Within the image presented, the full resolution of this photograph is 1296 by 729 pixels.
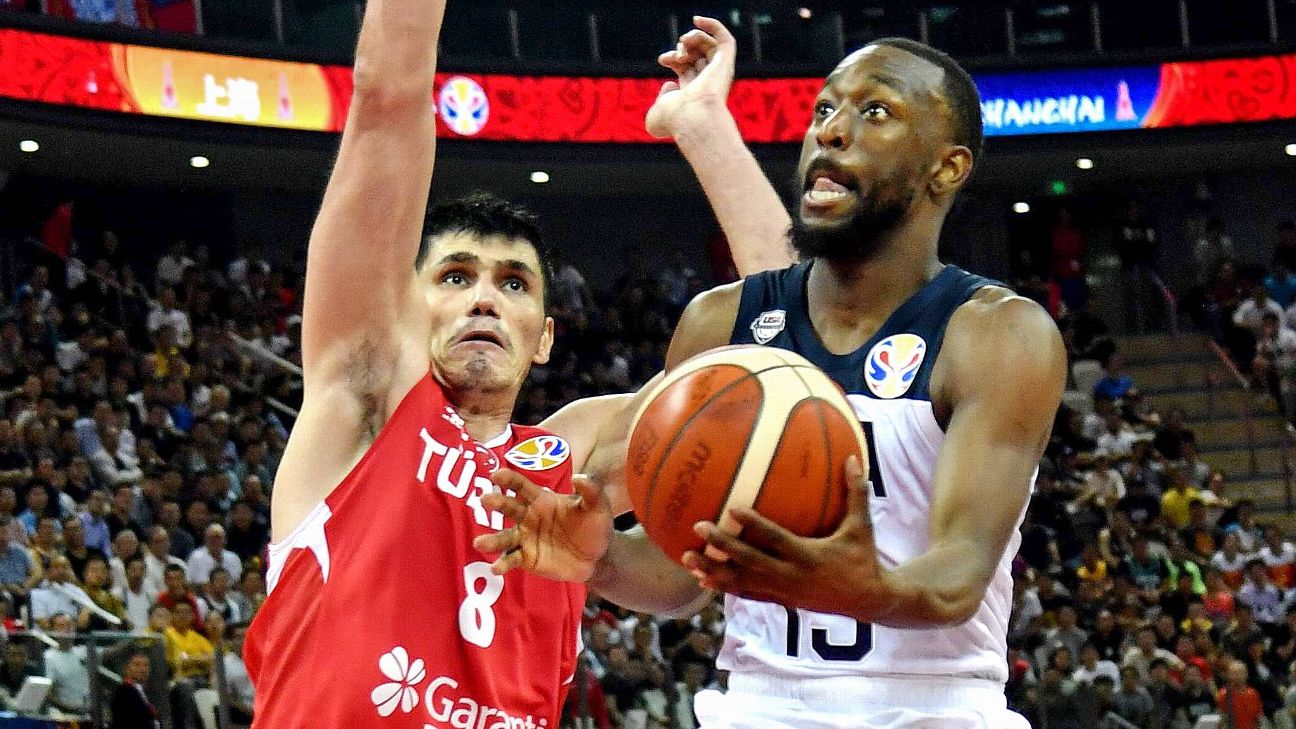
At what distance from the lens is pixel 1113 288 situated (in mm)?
22641

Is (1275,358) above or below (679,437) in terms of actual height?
below

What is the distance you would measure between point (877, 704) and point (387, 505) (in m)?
1.20

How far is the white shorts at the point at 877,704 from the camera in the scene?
309cm

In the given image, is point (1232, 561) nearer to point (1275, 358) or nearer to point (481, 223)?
point (1275, 358)

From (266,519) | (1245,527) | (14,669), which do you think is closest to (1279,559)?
(1245,527)

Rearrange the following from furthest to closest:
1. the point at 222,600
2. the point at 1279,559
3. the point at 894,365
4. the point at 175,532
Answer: the point at 1279,559 < the point at 175,532 < the point at 222,600 < the point at 894,365

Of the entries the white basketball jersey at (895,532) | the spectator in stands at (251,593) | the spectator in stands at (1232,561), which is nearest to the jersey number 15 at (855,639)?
the white basketball jersey at (895,532)

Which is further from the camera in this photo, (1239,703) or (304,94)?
(304,94)

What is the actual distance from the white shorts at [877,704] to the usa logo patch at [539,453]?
1.10 meters

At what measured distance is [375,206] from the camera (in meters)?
3.73

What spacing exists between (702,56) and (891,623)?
7.70 feet

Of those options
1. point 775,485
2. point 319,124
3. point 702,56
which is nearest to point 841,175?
point 775,485

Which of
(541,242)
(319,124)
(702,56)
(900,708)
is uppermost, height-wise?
(319,124)

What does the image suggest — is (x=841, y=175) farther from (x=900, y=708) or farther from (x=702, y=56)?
(x=702, y=56)
